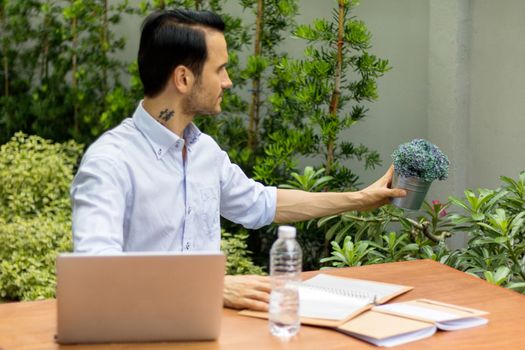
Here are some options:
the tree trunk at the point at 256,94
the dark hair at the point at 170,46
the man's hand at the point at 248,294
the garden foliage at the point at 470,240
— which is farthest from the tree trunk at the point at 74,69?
the man's hand at the point at 248,294

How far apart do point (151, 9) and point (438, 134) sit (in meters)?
1.84

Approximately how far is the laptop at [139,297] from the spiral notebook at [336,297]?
287 mm

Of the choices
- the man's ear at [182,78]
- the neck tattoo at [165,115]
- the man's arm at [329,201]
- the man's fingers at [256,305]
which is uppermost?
the man's ear at [182,78]

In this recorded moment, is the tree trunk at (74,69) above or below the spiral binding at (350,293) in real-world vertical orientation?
above

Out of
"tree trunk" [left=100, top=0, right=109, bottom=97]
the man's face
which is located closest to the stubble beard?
the man's face

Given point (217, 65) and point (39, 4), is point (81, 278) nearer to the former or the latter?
point (217, 65)

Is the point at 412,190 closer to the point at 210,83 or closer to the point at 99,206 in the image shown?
the point at 210,83

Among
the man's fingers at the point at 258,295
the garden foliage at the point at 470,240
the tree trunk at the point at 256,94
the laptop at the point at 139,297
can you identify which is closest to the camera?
the laptop at the point at 139,297

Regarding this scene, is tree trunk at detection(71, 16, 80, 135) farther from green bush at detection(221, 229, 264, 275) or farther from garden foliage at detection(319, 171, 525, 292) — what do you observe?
garden foliage at detection(319, 171, 525, 292)

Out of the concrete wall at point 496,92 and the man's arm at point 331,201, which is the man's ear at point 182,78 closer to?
the man's arm at point 331,201

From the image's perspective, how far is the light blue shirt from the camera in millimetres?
2637

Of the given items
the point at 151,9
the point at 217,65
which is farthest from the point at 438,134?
the point at 217,65

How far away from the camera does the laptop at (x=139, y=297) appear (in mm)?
2207

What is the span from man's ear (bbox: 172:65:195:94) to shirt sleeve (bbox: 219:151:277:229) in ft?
1.12
